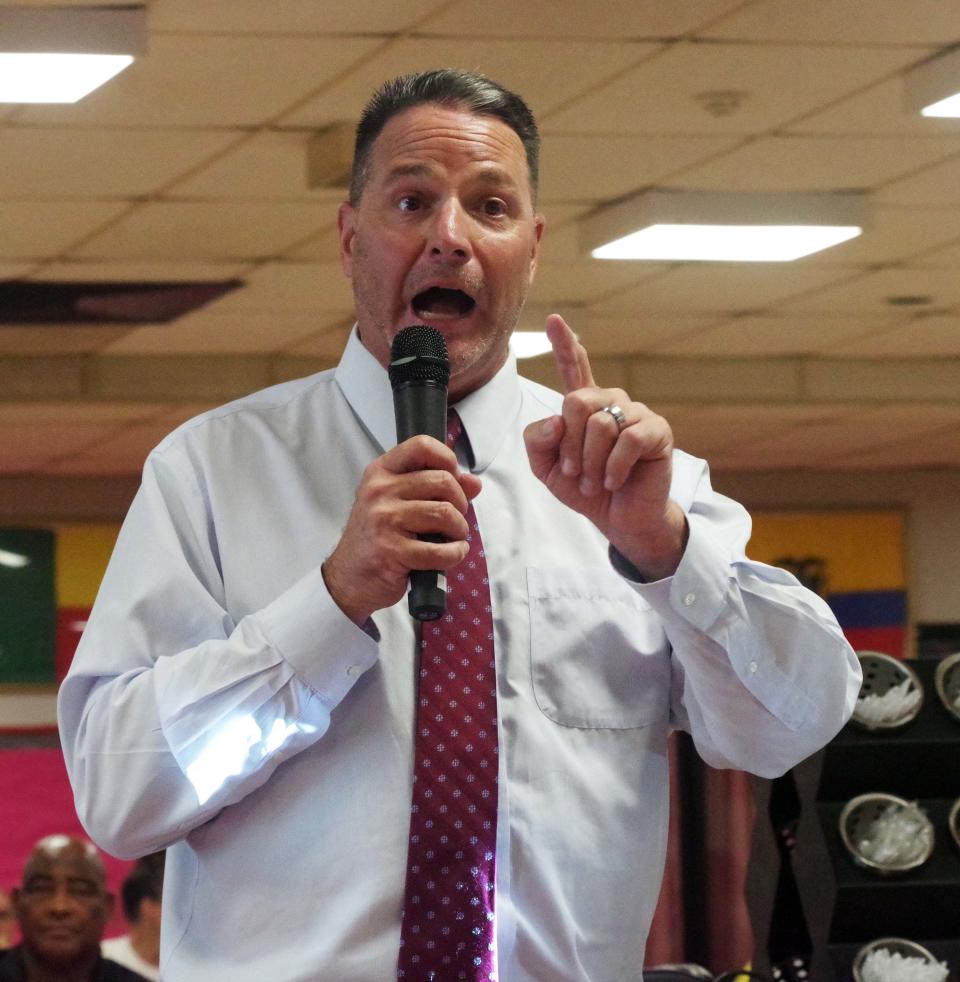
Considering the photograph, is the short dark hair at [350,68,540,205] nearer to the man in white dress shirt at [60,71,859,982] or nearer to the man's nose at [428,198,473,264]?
the man in white dress shirt at [60,71,859,982]

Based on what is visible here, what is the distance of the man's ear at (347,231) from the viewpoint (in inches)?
63.4

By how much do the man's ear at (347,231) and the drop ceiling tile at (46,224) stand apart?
3.79 meters

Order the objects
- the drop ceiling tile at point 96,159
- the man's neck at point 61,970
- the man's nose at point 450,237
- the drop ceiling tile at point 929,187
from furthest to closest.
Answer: the man's neck at point 61,970
the drop ceiling tile at point 929,187
the drop ceiling tile at point 96,159
the man's nose at point 450,237

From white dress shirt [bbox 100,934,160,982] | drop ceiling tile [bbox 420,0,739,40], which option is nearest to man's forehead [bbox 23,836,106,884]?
white dress shirt [bbox 100,934,160,982]

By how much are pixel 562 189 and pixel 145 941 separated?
117 inches

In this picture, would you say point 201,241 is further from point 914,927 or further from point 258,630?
point 258,630

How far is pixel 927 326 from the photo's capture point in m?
7.28

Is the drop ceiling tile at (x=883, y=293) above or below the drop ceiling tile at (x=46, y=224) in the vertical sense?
above

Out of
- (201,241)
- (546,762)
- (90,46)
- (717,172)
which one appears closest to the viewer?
(546,762)

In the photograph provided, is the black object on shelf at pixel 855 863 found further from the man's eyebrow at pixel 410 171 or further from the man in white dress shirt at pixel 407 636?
the man's eyebrow at pixel 410 171

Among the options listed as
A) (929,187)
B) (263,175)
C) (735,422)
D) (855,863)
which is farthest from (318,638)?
(735,422)

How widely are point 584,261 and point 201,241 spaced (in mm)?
1284

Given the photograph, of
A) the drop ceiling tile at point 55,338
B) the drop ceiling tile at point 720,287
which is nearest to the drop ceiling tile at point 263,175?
the drop ceiling tile at point 720,287

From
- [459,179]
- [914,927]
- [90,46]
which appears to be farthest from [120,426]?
[459,179]
